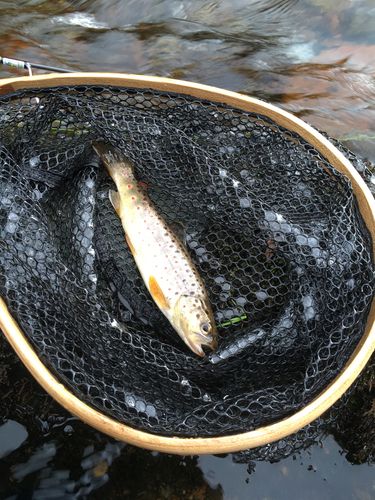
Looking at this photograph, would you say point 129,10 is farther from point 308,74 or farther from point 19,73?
point 308,74

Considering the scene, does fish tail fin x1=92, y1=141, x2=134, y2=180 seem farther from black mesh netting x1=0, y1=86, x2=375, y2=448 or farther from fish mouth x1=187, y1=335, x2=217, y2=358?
fish mouth x1=187, y1=335, x2=217, y2=358

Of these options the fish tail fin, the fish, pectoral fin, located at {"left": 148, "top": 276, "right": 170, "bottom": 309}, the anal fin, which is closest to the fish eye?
the fish

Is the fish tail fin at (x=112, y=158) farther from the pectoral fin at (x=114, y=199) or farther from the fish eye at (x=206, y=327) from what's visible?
the fish eye at (x=206, y=327)

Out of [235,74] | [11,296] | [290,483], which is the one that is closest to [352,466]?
[290,483]

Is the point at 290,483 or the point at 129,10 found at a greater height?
the point at 129,10

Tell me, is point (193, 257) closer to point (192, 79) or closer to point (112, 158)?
point (112, 158)
